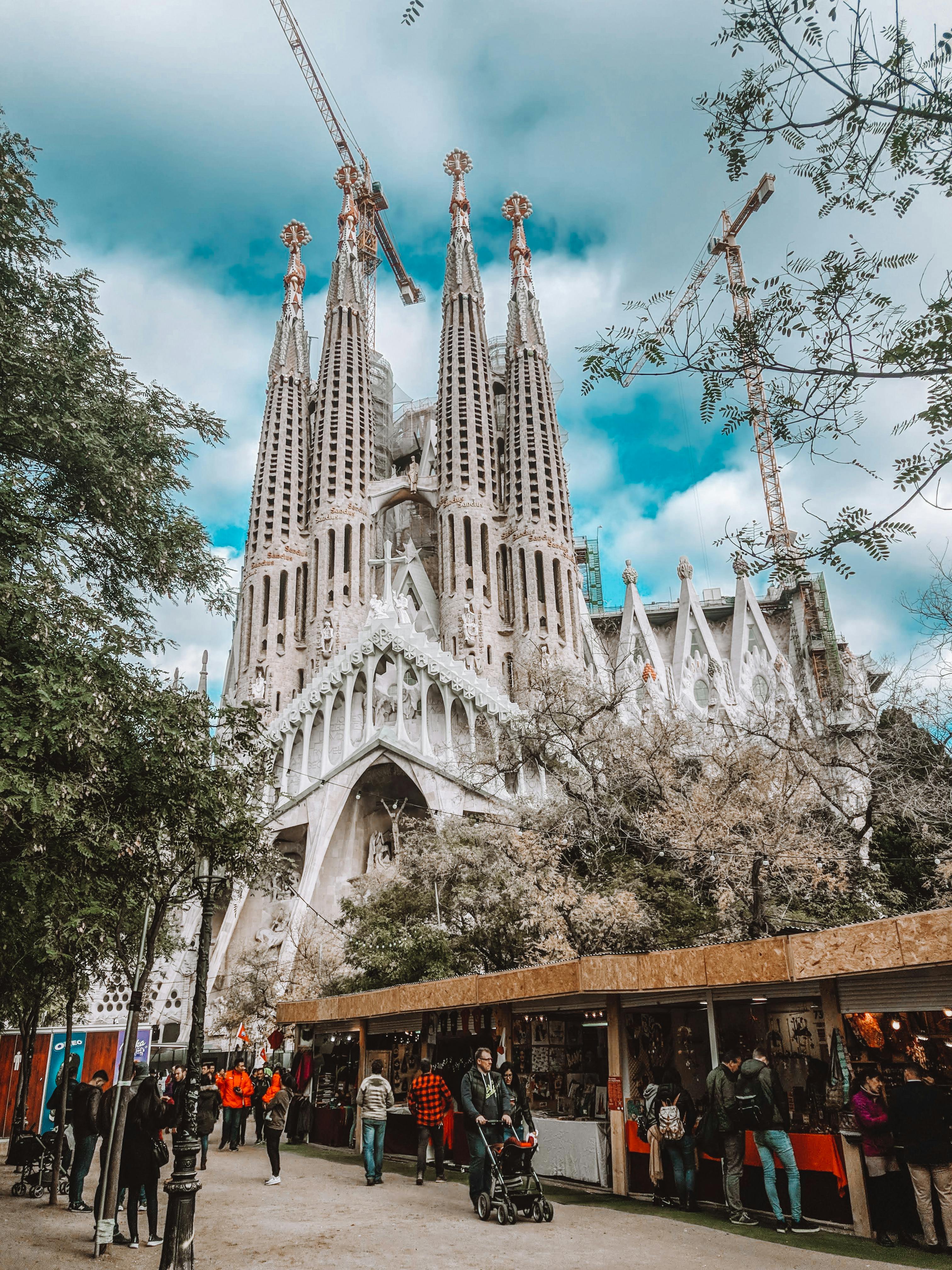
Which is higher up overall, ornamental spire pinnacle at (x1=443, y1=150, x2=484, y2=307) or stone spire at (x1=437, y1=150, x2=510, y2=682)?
ornamental spire pinnacle at (x1=443, y1=150, x2=484, y2=307)

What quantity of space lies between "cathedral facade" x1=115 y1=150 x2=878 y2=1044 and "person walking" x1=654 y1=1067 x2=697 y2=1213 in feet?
61.5

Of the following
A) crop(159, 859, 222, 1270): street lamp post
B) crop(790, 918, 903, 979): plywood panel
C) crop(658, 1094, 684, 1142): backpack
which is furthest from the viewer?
crop(658, 1094, 684, 1142): backpack

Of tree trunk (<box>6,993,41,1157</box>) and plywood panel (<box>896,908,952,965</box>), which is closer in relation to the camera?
plywood panel (<box>896,908,952,965</box>)

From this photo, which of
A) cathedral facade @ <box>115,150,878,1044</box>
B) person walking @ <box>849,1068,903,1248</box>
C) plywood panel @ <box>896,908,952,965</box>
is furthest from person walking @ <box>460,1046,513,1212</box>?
cathedral facade @ <box>115,150,878,1044</box>

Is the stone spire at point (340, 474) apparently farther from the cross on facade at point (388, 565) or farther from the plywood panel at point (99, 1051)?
the plywood panel at point (99, 1051)

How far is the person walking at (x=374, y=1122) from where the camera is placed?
907cm

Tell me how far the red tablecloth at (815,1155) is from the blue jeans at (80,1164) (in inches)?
228

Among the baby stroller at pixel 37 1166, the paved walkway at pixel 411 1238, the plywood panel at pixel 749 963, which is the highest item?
the plywood panel at pixel 749 963

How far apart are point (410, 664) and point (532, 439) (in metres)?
16.4

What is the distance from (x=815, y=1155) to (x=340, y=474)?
4199 centimetres

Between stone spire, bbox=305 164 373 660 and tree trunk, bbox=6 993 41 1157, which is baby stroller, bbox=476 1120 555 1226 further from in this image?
stone spire, bbox=305 164 373 660

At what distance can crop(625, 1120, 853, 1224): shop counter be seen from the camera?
670cm

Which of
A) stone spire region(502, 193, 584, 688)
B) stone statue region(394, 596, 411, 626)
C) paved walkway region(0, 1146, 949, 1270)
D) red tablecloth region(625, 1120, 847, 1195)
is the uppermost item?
stone spire region(502, 193, 584, 688)

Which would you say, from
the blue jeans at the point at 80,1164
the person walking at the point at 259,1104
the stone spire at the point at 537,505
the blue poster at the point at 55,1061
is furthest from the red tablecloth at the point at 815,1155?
the stone spire at the point at 537,505
